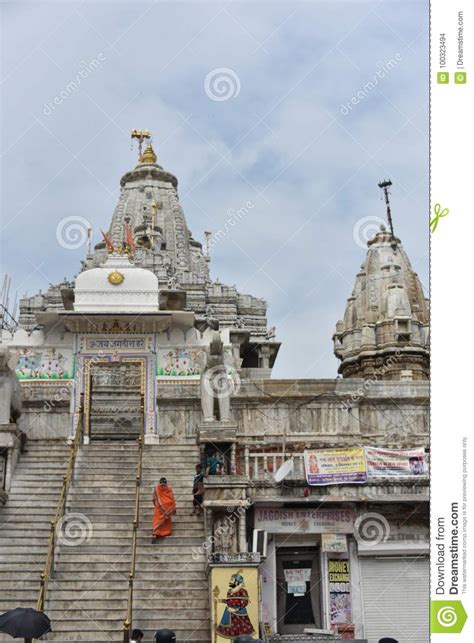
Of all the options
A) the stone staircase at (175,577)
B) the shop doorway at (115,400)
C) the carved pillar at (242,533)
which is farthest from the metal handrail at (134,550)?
the shop doorway at (115,400)

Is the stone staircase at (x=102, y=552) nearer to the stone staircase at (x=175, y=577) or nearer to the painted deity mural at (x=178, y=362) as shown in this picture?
the stone staircase at (x=175, y=577)

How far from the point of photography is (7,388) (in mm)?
19578

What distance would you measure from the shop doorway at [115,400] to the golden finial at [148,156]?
3124cm

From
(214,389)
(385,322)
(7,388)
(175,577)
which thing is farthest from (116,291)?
(385,322)

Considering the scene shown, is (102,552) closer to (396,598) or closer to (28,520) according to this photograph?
(28,520)

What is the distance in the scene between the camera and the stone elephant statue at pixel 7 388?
19.5 m

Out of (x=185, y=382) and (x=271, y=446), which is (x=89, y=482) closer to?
(x=271, y=446)

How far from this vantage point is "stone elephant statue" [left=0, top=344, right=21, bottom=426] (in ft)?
63.9

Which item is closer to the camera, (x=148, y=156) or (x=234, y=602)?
(x=234, y=602)

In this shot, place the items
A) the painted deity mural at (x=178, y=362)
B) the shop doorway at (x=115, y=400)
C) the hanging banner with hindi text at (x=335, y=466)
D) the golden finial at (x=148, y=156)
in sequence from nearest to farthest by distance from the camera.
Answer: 1. the hanging banner with hindi text at (x=335, y=466)
2. the shop doorway at (x=115, y=400)
3. the painted deity mural at (x=178, y=362)
4. the golden finial at (x=148, y=156)

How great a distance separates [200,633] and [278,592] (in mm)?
2949

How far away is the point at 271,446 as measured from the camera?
21.7 meters

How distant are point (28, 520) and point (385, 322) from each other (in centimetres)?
2572

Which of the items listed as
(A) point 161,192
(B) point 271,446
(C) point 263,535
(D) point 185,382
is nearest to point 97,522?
(C) point 263,535
